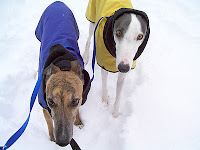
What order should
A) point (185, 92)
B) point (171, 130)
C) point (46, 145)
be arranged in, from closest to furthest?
point (46, 145) < point (171, 130) < point (185, 92)

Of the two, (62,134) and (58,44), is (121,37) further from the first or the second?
(62,134)

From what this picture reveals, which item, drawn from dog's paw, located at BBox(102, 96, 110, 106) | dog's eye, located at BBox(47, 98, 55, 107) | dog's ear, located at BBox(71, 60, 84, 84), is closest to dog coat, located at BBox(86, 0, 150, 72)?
dog's ear, located at BBox(71, 60, 84, 84)

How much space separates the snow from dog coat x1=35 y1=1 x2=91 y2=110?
947 millimetres

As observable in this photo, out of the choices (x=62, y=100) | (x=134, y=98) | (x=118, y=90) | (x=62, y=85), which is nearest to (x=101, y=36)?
(x=118, y=90)

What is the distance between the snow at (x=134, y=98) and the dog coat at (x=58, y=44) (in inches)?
37.3

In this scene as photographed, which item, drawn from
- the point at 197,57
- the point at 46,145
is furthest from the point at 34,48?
the point at 197,57

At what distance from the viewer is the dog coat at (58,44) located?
1907 millimetres

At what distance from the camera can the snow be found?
252 cm

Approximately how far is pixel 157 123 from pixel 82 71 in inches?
68.2

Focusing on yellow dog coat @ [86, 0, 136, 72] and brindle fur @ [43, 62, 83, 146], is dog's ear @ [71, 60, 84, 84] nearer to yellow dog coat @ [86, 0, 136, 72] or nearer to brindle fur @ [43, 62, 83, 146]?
brindle fur @ [43, 62, 83, 146]

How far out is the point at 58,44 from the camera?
6.36 ft

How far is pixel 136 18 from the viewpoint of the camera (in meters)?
2.03

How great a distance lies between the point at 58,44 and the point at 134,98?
189 cm

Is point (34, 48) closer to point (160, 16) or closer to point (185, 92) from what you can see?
point (185, 92)
